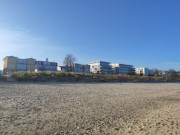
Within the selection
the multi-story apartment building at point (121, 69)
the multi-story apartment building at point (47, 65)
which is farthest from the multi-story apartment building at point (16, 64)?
the multi-story apartment building at point (121, 69)

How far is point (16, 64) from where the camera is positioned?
191 feet

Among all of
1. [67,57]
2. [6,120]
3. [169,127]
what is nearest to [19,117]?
[6,120]

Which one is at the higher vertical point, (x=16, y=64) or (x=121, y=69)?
(x=121, y=69)

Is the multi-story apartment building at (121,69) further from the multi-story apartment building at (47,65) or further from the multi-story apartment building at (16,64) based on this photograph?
the multi-story apartment building at (16,64)

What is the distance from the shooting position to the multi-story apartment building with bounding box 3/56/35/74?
5543cm

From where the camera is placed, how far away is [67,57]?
175 feet

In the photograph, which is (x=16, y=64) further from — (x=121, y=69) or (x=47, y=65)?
(x=121, y=69)

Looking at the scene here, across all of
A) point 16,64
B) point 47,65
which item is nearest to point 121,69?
point 47,65

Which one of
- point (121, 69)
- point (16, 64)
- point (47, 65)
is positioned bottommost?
point (16, 64)

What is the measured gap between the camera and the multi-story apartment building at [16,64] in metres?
55.4

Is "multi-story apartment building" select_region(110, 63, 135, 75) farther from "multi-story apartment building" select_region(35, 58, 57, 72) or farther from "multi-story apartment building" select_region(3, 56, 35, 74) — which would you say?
"multi-story apartment building" select_region(3, 56, 35, 74)

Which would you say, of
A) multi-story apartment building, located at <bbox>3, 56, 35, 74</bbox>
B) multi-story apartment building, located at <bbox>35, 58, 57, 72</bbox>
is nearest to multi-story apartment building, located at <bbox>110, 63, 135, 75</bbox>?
multi-story apartment building, located at <bbox>35, 58, 57, 72</bbox>

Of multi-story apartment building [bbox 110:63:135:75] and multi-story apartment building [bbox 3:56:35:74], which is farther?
multi-story apartment building [bbox 110:63:135:75]

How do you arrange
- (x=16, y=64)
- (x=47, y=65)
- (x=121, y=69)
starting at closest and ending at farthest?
(x=16, y=64) → (x=47, y=65) → (x=121, y=69)
